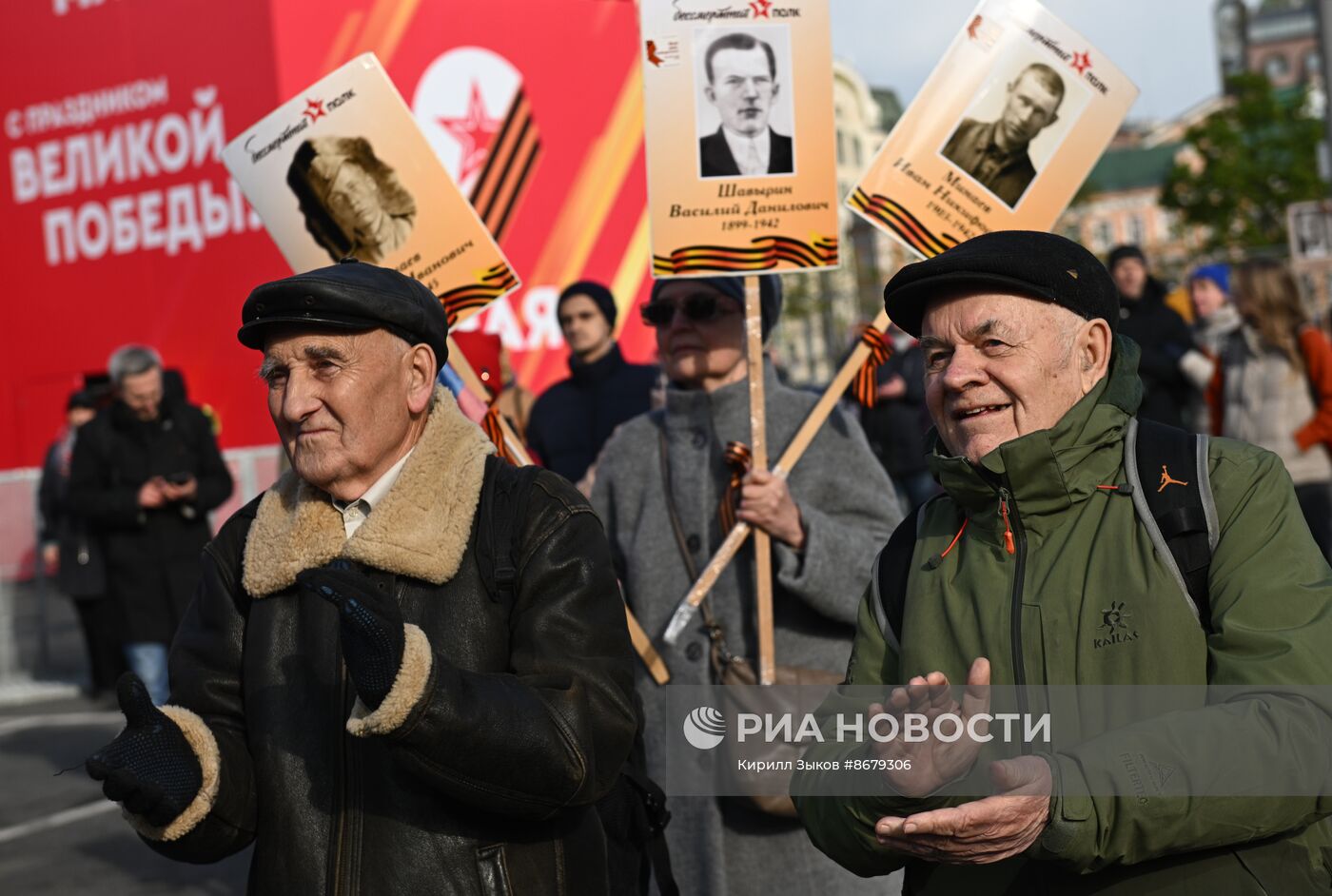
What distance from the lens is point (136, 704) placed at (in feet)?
8.61

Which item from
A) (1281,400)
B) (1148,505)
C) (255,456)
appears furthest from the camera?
(255,456)

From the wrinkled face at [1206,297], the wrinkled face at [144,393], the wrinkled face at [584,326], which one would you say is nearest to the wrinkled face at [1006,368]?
the wrinkled face at [584,326]

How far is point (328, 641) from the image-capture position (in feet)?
8.87

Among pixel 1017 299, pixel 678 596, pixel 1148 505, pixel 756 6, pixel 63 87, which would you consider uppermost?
pixel 63 87

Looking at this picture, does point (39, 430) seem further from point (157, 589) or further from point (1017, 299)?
point (1017, 299)

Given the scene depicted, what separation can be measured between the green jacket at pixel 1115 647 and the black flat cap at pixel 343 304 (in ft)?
3.14

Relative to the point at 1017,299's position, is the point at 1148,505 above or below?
below

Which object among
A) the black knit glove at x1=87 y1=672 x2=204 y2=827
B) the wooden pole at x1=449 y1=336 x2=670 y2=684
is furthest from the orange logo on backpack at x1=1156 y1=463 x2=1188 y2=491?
the wooden pole at x1=449 y1=336 x2=670 y2=684

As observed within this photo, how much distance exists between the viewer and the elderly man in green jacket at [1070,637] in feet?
6.98

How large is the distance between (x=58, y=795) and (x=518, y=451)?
516 cm

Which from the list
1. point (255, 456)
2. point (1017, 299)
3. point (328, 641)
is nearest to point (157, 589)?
point (255, 456)

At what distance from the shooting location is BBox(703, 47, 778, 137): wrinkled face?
13.9 feet

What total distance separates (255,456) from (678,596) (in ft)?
27.9

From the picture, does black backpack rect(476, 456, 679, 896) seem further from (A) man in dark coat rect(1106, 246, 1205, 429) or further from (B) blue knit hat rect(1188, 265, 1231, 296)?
(B) blue knit hat rect(1188, 265, 1231, 296)
